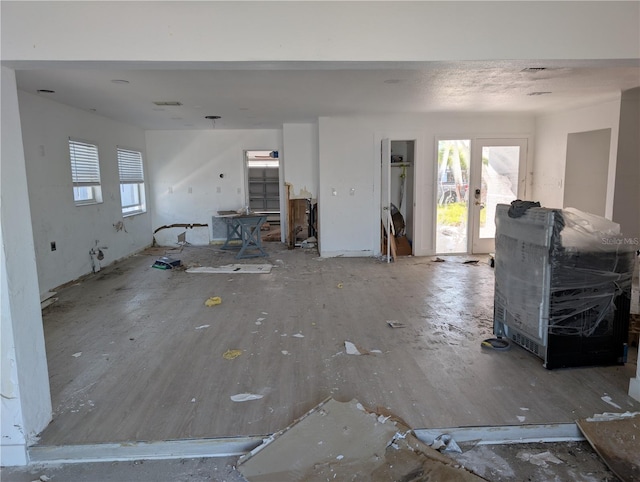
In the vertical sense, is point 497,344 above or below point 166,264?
below

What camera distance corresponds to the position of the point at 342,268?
6301mm

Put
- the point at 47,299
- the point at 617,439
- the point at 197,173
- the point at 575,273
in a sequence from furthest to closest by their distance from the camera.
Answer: the point at 197,173 → the point at 47,299 → the point at 575,273 → the point at 617,439

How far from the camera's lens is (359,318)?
4.13 meters

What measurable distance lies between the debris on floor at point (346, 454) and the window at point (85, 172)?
16.3 ft

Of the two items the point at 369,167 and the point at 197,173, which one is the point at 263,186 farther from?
the point at 369,167

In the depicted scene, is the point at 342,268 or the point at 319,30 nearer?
the point at 319,30

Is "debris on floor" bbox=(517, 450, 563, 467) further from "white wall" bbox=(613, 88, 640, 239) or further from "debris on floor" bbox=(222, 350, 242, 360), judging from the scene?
"white wall" bbox=(613, 88, 640, 239)

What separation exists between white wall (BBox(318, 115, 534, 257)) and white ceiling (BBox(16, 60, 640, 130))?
39cm

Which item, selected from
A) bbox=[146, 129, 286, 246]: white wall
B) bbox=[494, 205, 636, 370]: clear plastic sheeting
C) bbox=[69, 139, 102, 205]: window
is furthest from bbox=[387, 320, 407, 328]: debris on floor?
bbox=[146, 129, 286, 246]: white wall

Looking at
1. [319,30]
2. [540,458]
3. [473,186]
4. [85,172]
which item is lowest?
[540,458]

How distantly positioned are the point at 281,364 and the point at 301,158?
510cm

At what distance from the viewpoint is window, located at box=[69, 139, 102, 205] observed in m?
5.75

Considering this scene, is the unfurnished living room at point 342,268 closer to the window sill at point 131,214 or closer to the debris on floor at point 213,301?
the debris on floor at point 213,301

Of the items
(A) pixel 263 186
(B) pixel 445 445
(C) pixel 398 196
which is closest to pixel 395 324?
(B) pixel 445 445
